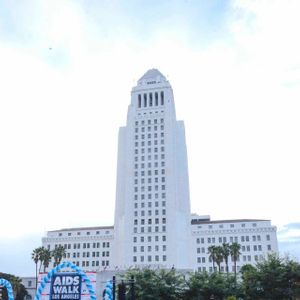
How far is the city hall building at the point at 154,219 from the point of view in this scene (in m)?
91.8

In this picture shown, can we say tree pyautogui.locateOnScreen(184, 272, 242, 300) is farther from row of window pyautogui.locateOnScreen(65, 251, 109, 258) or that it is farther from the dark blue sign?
row of window pyautogui.locateOnScreen(65, 251, 109, 258)

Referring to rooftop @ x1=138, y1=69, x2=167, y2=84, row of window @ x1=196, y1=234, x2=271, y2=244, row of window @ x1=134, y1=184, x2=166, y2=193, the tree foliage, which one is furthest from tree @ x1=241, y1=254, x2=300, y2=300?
rooftop @ x1=138, y1=69, x2=167, y2=84

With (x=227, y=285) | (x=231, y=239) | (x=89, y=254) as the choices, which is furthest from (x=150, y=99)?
(x=227, y=285)

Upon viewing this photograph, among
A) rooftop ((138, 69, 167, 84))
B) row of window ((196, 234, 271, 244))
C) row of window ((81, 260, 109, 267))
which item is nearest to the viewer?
row of window ((196, 234, 271, 244))

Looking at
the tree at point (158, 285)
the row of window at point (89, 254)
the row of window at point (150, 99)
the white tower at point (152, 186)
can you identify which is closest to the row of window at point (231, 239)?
the white tower at point (152, 186)

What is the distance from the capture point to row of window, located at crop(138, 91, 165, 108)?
344 feet

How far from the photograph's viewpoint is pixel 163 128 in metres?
100

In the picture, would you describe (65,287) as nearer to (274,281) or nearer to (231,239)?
(274,281)

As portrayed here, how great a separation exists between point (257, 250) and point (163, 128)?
4095 cm

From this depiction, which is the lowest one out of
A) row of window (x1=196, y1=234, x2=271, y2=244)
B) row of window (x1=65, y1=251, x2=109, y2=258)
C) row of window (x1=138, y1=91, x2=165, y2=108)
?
row of window (x1=65, y1=251, x2=109, y2=258)

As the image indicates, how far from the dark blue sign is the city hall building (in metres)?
64.2

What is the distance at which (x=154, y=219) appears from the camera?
93438 mm

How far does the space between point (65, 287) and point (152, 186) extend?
2798 inches

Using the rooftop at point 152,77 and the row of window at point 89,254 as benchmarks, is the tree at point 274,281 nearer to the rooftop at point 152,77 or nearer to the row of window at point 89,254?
the row of window at point 89,254
